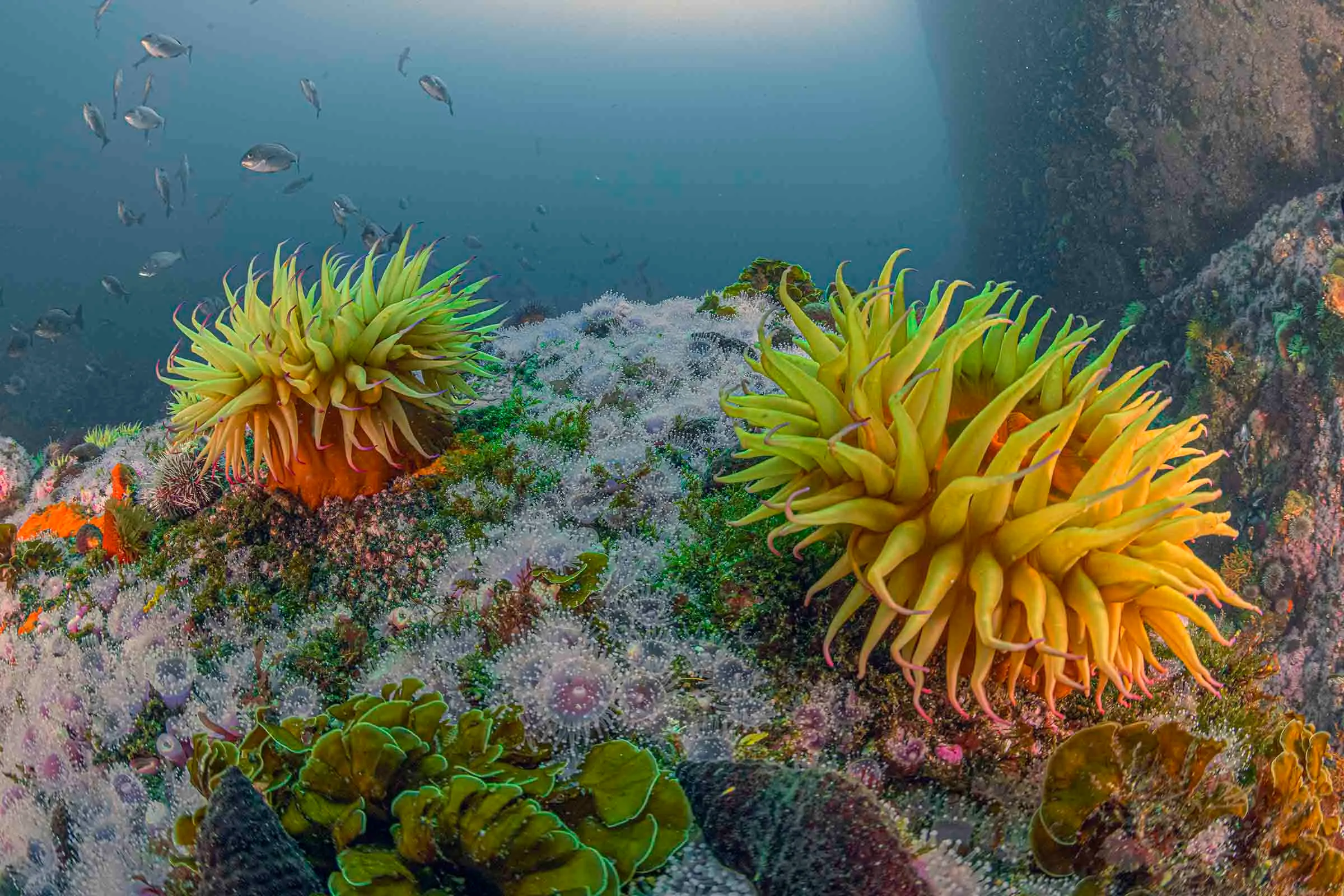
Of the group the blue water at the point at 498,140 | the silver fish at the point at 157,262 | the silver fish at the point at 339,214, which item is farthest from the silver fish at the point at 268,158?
the blue water at the point at 498,140

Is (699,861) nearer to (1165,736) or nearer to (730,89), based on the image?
(1165,736)

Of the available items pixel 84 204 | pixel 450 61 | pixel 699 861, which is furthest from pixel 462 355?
pixel 450 61

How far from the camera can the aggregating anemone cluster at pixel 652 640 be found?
7.42 ft

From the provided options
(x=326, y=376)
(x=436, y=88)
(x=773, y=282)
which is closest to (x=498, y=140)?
(x=436, y=88)

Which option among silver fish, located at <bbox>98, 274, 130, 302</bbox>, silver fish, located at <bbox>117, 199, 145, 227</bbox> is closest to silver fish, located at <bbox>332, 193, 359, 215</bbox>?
silver fish, located at <bbox>117, 199, 145, 227</bbox>

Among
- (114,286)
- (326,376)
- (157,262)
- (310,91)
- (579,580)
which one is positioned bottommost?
(579,580)

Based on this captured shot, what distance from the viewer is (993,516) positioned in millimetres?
2373

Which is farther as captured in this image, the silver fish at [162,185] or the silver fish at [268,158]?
the silver fish at [162,185]

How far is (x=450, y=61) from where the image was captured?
125 m

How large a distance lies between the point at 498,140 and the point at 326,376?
392ft

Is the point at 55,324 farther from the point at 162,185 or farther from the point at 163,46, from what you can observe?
the point at 163,46

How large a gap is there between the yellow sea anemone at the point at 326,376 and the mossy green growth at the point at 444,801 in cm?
161

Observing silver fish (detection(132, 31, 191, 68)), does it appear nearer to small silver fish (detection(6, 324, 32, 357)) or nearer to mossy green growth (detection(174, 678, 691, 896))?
small silver fish (detection(6, 324, 32, 357))

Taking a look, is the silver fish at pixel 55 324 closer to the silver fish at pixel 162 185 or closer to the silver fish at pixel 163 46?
the silver fish at pixel 162 185
